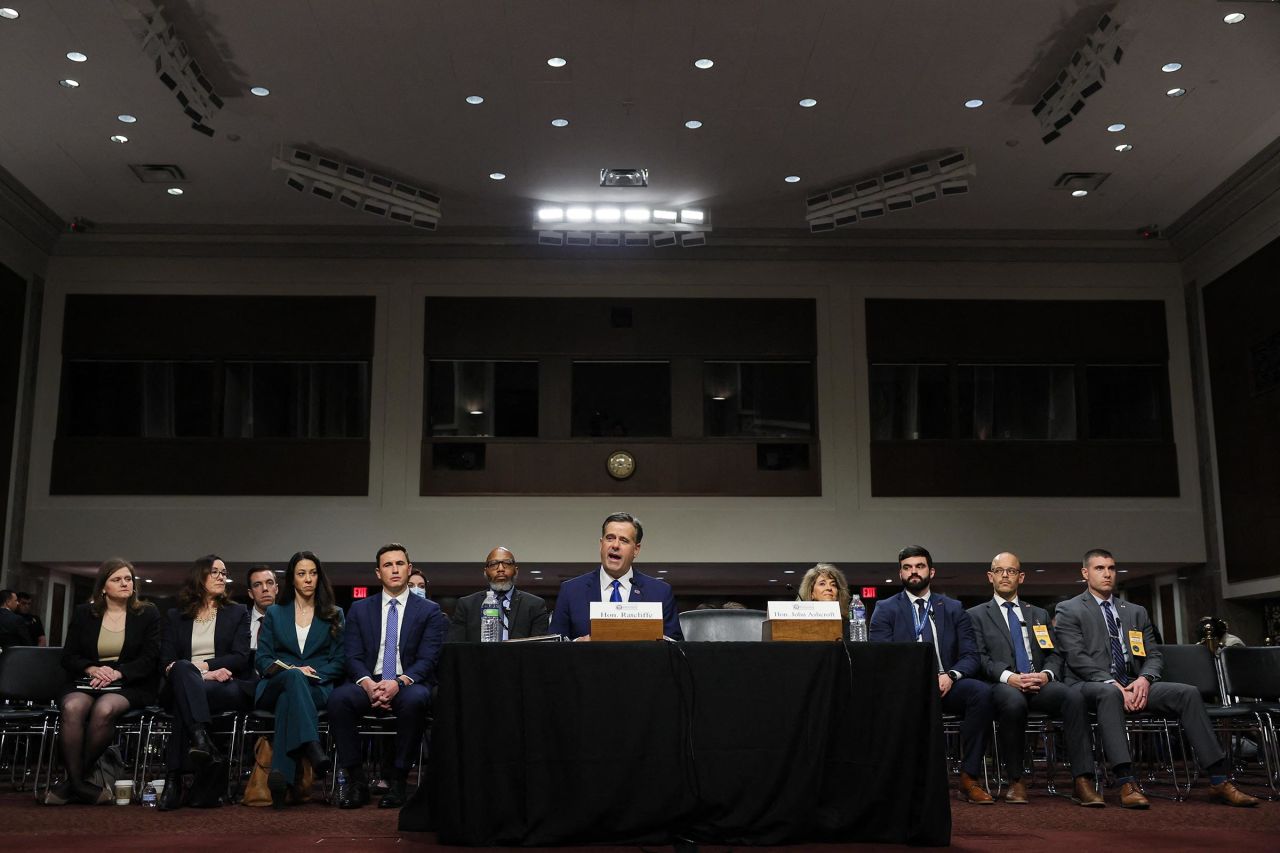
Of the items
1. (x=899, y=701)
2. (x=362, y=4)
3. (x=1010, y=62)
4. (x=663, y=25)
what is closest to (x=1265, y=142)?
(x=1010, y=62)

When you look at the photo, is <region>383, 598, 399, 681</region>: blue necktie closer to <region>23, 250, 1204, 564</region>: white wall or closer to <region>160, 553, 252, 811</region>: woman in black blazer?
<region>160, 553, 252, 811</region>: woman in black blazer

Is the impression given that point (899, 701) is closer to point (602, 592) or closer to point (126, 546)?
point (602, 592)

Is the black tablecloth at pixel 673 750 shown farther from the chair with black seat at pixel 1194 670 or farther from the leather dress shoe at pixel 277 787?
the chair with black seat at pixel 1194 670

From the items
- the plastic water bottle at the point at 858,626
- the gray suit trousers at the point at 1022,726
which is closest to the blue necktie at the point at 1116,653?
the gray suit trousers at the point at 1022,726

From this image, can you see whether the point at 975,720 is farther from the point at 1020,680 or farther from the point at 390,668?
the point at 390,668

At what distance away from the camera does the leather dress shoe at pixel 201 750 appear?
527cm

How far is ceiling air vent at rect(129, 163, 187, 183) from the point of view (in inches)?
427

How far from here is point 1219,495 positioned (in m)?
12.0

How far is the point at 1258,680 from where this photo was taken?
6.82m

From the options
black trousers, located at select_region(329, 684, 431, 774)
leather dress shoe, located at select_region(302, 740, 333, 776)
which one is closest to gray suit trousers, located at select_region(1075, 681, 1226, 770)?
black trousers, located at select_region(329, 684, 431, 774)

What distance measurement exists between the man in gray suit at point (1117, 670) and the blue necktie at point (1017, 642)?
0.68 feet

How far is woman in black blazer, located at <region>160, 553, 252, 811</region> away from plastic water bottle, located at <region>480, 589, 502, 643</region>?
1248 millimetres

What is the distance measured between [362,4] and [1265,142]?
791 centimetres

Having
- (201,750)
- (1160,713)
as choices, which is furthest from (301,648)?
(1160,713)
